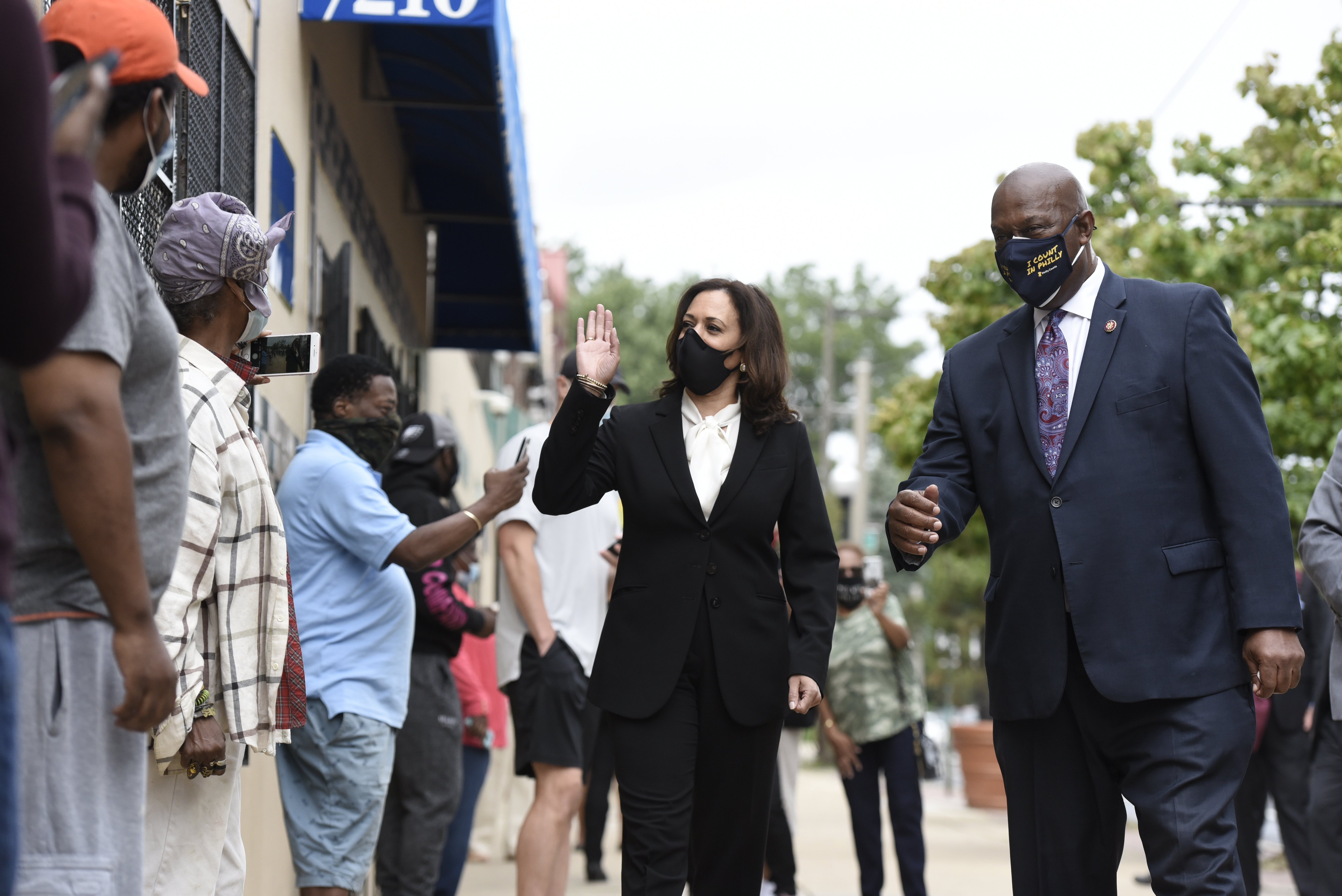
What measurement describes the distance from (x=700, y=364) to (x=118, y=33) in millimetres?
Result: 2435

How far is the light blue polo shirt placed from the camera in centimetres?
491

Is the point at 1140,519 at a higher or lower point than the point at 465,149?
lower

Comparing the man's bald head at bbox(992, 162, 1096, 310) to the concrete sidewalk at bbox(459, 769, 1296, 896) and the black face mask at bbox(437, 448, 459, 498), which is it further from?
the concrete sidewalk at bbox(459, 769, 1296, 896)

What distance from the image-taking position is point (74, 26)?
2438mm

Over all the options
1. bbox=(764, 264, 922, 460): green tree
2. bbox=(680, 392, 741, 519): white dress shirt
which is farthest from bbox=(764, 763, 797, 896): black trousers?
bbox=(764, 264, 922, 460): green tree

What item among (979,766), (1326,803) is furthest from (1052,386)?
(979,766)

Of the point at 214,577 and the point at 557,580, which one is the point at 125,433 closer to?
the point at 214,577

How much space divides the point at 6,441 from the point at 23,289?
7.8 inches

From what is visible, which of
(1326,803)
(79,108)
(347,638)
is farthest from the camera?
(1326,803)

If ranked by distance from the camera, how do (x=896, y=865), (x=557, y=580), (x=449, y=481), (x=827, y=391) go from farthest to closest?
1. (x=827, y=391)
2. (x=896, y=865)
3. (x=449, y=481)
4. (x=557, y=580)

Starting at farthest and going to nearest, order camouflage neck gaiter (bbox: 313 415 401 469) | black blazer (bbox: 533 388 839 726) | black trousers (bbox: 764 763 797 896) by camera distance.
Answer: black trousers (bbox: 764 763 797 896)
camouflage neck gaiter (bbox: 313 415 401 469)
black blazer (bbox: 533 388 839 726)

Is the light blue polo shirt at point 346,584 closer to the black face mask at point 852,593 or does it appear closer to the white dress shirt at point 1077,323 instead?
the white dress shirt at point 1077,323

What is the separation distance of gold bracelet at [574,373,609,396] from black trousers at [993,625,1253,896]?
146cm

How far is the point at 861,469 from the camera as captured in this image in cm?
2922
